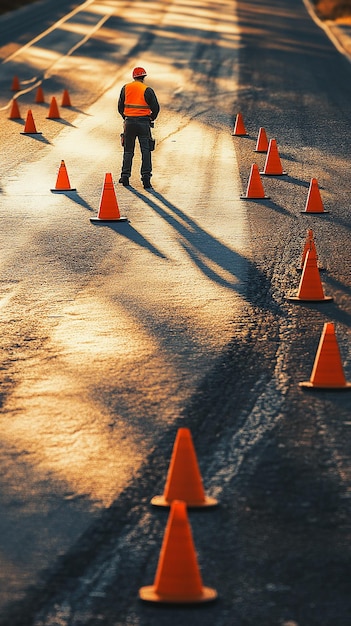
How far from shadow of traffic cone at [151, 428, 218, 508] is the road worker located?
11.5 metres

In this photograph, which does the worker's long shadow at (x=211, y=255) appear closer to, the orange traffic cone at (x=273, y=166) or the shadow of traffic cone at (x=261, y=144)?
the orange traffic cone at (x=273, y=166)

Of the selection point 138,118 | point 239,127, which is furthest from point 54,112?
point 138,118

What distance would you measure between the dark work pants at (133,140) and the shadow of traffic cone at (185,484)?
11593mm

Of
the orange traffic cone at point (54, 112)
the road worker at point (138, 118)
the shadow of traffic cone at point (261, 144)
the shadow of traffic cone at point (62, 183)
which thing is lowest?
the orange traffic cone at point (54, 112)

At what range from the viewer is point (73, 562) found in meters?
5.68

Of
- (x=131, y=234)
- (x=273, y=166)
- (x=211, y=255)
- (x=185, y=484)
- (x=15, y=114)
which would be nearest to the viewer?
(x=185, y=484)

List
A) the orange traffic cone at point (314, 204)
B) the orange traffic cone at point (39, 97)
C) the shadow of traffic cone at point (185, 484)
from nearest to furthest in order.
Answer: the shadow of traffic cone at point (185, 484), the orange traffic cone at point (314, 204), the orange traffic cone at point (39, 97)

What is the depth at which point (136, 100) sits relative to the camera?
1758cm

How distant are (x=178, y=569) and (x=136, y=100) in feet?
42.7

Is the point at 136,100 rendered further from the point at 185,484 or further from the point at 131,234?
the point at 185,484

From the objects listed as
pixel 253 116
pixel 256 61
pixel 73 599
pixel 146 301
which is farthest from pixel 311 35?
pixel 73 599

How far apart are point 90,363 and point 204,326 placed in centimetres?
134

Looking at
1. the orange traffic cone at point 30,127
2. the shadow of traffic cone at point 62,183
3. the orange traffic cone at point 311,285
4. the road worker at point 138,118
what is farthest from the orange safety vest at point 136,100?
the orange traffic cone at point 311,285

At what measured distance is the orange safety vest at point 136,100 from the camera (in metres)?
17.5
